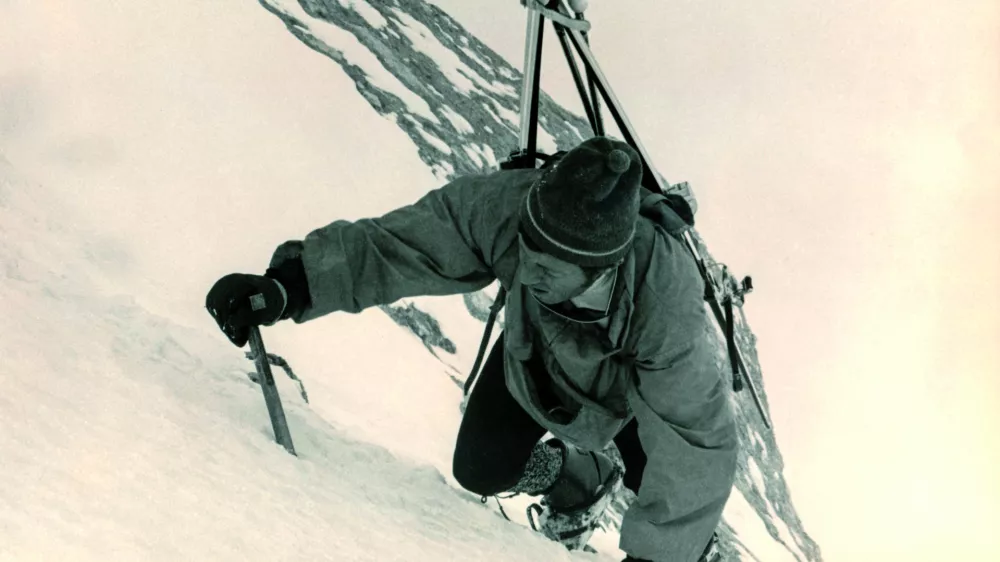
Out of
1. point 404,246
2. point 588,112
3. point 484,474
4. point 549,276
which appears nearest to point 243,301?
point 404,246

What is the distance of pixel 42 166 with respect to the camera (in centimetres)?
212

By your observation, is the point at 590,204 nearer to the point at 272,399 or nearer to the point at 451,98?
the point at 272,399

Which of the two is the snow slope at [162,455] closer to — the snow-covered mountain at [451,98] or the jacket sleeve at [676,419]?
the jacket sleeve at [676,419]

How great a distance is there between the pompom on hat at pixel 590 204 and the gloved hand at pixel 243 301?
44cm

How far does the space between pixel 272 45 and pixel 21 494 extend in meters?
3.37

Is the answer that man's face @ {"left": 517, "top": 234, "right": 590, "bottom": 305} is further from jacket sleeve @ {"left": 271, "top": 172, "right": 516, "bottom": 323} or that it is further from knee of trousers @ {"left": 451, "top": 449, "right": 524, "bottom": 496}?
knee of trousers @ {"left": 451, "top": 449, "right": 524, "bottom": 496}

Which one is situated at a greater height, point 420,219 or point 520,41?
point 520,41

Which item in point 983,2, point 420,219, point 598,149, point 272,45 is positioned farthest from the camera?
point 983,2

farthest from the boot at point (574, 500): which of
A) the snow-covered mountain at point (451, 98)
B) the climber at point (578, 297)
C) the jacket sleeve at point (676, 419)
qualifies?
the snow-covered mountain at point (451, 98)

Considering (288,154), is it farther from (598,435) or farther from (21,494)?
(21,494)

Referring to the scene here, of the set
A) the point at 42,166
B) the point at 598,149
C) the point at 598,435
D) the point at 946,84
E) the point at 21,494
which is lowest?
the point at 42,166

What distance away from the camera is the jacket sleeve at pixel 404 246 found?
140cm

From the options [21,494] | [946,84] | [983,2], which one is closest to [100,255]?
[21,494]

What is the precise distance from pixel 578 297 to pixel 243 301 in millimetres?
528
